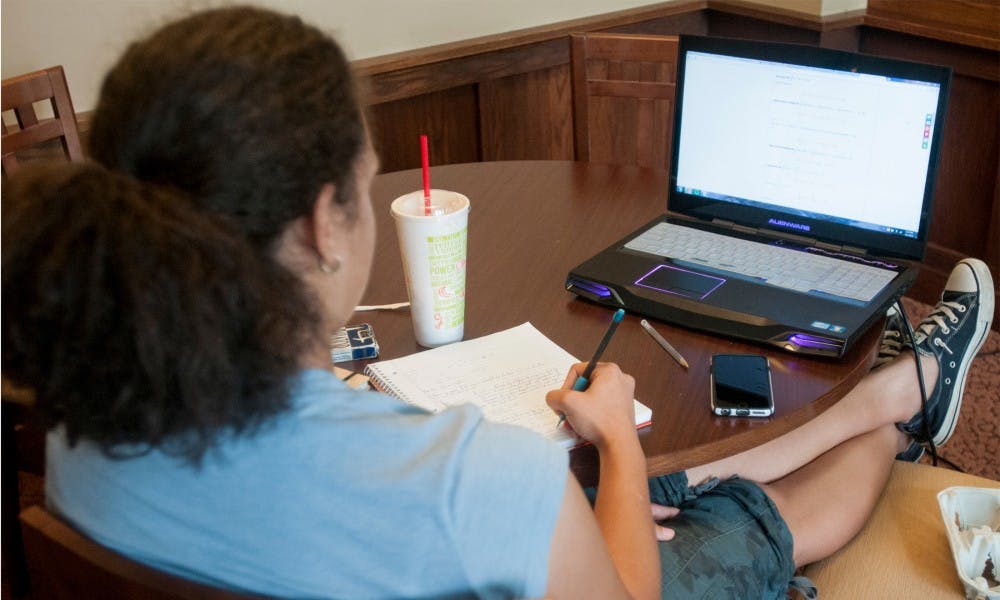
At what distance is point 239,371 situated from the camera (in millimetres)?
682

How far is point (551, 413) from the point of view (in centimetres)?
108

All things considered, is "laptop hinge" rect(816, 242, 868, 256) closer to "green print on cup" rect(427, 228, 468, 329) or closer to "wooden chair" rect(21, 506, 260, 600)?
"green print on cup" rect(427, 228, 468, 329)

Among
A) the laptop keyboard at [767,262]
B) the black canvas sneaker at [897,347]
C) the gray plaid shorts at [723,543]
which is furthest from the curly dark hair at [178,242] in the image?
the black canvas sneaker at [897,347]

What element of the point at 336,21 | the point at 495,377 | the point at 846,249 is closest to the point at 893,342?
the point at 846,249

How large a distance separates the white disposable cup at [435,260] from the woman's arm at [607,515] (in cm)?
20

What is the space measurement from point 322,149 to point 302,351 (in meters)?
0.16

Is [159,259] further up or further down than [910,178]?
further up

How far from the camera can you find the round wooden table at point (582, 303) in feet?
3.51

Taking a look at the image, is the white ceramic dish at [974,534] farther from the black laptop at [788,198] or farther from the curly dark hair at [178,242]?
the curly dark hair at [178,242]

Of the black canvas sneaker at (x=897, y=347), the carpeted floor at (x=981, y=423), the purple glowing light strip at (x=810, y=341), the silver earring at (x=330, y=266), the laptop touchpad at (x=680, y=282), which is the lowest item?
the carpeted floor at (x=981, y=423)

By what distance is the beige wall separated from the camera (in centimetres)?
212

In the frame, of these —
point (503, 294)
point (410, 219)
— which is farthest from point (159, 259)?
point (503, 294)

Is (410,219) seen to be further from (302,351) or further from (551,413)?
(302,351)

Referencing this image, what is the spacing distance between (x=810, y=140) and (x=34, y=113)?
146 centimetres
